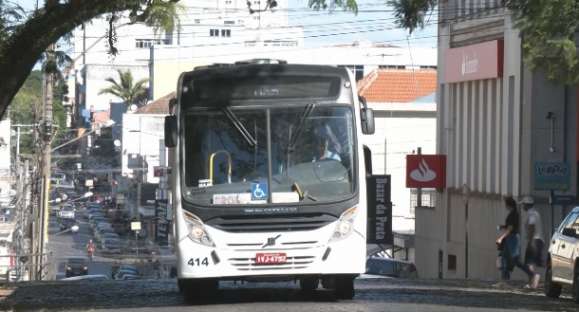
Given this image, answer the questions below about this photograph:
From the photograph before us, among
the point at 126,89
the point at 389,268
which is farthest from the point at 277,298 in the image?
the point at 126,89

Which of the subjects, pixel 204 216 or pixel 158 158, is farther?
pixel 158 158

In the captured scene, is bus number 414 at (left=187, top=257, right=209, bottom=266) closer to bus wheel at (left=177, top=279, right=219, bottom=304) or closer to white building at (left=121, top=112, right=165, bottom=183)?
bus wheel at (left=177, top=279, right=219, bottom=304)

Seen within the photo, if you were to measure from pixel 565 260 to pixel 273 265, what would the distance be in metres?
6.13

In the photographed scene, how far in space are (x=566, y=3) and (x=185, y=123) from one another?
6.19m

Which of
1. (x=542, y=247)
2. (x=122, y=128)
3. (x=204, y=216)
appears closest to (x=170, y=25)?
(x=204, y=216)

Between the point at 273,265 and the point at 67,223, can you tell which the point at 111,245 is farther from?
the point at 273,265

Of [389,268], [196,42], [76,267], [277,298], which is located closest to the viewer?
[277,298]

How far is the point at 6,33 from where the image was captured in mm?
16219

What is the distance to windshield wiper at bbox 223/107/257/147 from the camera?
15703 mm

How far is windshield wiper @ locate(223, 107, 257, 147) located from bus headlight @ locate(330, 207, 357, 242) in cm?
146

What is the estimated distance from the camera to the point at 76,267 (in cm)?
4562

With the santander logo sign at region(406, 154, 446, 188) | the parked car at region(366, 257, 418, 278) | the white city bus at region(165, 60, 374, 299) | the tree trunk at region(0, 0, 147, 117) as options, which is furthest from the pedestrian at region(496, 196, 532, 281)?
the santander logo sign at region(406, 154, 446, 188)

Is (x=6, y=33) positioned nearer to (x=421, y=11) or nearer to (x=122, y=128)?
(x=421, y=11)

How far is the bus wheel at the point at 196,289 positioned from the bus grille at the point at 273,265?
1104 mm
